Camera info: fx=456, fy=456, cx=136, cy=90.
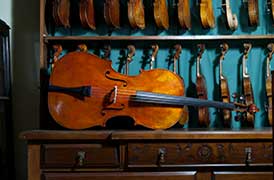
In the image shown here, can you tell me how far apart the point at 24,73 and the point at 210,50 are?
100 cm

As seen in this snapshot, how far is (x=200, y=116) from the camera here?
2.25 metres

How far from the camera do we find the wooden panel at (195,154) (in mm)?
1877

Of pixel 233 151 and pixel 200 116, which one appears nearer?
pixel 233 151

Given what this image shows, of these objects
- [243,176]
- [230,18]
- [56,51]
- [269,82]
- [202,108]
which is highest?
[230,18]

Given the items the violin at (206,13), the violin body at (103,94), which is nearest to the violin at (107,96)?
the violin body at (103,94)

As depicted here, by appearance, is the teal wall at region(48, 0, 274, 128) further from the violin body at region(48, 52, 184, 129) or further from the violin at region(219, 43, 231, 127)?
the violin body at region(48, 52, 184, 129)

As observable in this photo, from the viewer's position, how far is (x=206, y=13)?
7.31 feet

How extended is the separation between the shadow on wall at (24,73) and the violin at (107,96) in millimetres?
460

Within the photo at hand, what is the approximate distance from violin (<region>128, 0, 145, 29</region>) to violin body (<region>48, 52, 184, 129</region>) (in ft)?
1.03

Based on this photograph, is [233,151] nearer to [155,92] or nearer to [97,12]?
[155,92]

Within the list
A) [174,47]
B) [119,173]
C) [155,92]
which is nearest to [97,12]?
[174,47]

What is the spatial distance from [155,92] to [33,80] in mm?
782

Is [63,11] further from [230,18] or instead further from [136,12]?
[230,18]

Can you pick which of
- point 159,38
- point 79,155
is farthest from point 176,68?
point 79,155
